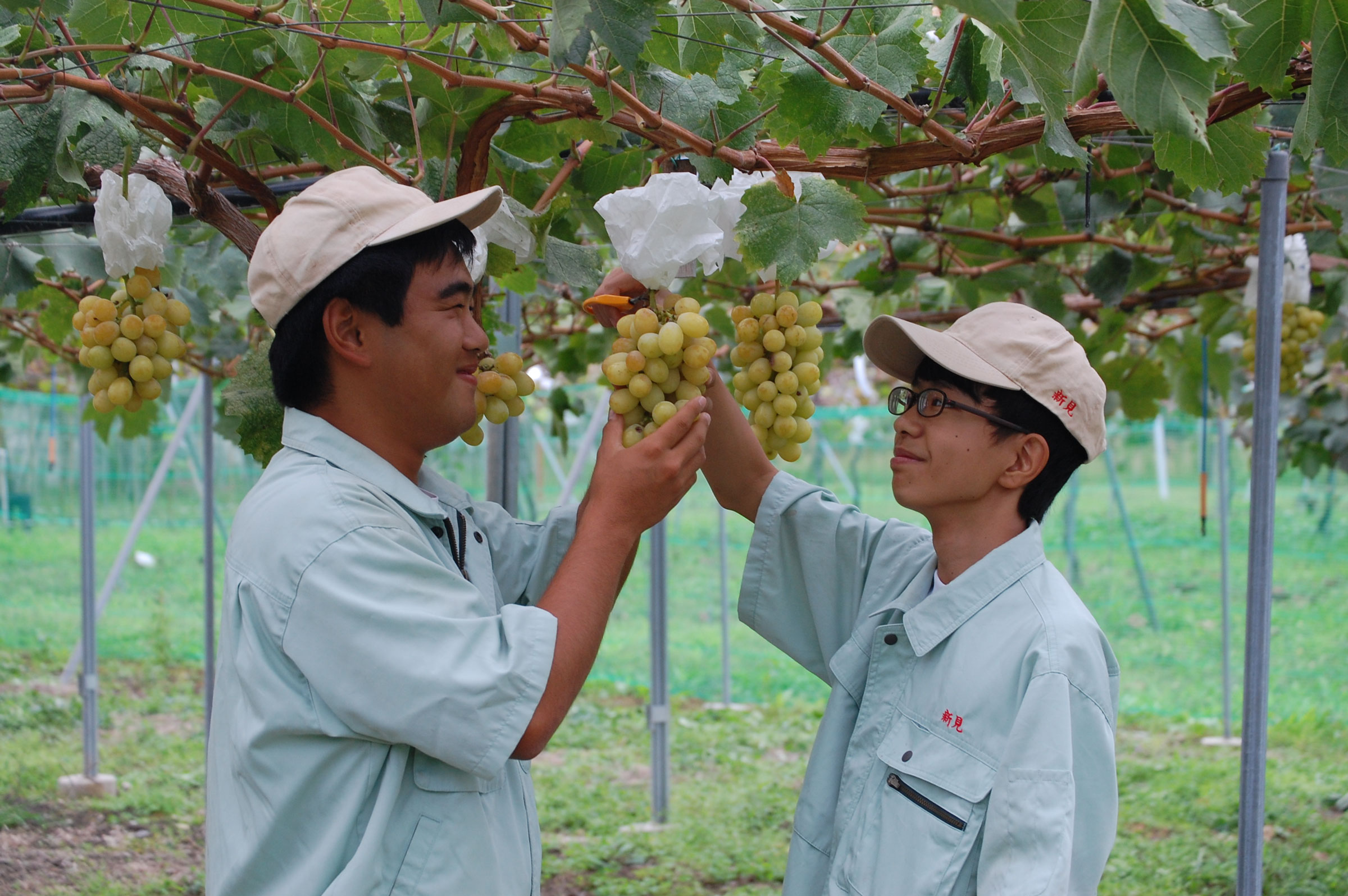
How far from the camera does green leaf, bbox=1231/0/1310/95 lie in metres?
1.39

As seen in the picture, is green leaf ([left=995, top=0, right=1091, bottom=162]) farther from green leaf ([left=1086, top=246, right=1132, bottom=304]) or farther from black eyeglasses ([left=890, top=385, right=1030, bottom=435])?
green leaf ([left=1086, top=246, right=1132, bottom=304])

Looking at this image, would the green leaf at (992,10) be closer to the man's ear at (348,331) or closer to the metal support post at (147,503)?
the man's ear at (348,331)

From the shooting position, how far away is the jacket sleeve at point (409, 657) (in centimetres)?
124

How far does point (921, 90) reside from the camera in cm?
219

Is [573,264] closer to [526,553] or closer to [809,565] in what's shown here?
[526,553]

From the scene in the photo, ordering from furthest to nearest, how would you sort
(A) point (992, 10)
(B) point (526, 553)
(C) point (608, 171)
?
1. (C) point (608, 171)
2. (B) point (526, 553)
3. (A) point (992, 10)

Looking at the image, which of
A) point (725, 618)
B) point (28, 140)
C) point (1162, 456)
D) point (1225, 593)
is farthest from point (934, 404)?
point (1162, 456)

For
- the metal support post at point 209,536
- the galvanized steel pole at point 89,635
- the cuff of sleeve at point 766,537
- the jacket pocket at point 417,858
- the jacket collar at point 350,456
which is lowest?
the galvanized steel pole at point 89,635

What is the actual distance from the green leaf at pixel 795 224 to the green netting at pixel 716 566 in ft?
12.0

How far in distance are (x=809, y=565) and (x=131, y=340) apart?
1200 mm

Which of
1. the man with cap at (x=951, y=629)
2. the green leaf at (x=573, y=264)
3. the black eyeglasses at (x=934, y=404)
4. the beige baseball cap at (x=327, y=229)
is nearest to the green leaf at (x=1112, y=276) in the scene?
the man with cap at (x=951, y=629)

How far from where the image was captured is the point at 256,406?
1907 mm

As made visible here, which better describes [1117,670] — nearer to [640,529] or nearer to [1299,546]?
[640,529]

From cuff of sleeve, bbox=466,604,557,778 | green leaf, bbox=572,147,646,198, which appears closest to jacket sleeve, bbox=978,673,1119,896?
cuff of sleeve, bbox=466,604,557,778
